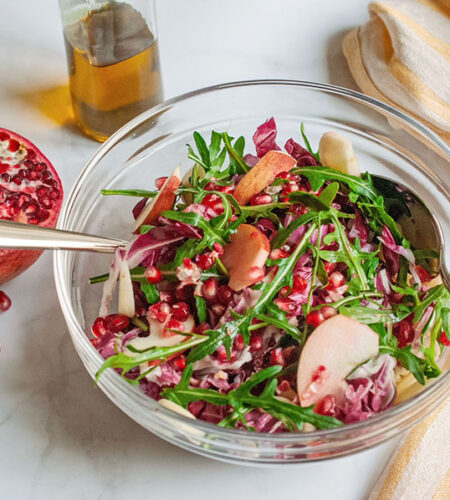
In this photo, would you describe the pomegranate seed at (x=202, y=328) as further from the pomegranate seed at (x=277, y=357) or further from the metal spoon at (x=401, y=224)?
the metal spoon at (x=401, y=224)

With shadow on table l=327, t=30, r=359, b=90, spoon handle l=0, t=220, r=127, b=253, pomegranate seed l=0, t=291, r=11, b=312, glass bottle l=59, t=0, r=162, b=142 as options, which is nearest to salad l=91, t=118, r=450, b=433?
spoon handle l=0, t=220, r=127, b=253

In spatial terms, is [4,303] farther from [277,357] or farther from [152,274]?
[277,357]

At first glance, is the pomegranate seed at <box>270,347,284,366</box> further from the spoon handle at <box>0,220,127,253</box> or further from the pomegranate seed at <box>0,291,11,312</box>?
the pomegranate seed at <box>0,291,11,312</box>

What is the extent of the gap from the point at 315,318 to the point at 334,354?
99mm

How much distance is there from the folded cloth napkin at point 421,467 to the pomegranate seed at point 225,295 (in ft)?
2.06

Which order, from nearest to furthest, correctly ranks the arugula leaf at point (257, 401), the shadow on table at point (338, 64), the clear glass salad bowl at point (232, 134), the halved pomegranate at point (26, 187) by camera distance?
1. the arugula leaf at point (257, 401)
2. the clear glass salad bowl at point (232, 134)
3. the halved pomegranate at point (26, 187)
4. the shadow on table at point (338, 64)

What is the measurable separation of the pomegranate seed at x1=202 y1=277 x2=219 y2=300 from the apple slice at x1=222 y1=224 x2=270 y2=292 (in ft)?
0.13

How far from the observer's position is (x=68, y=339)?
2.29 meters

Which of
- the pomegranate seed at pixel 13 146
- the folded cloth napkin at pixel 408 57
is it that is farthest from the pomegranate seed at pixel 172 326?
the folded cloth napkin at pixel 408 57

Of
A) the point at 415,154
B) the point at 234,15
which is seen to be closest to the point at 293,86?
the point at 415,154

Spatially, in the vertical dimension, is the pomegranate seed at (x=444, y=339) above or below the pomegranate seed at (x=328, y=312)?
below

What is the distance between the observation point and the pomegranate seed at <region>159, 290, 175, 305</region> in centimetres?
195

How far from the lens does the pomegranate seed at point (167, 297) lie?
195 cm

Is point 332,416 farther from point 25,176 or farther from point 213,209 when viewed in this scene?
point 25,176
